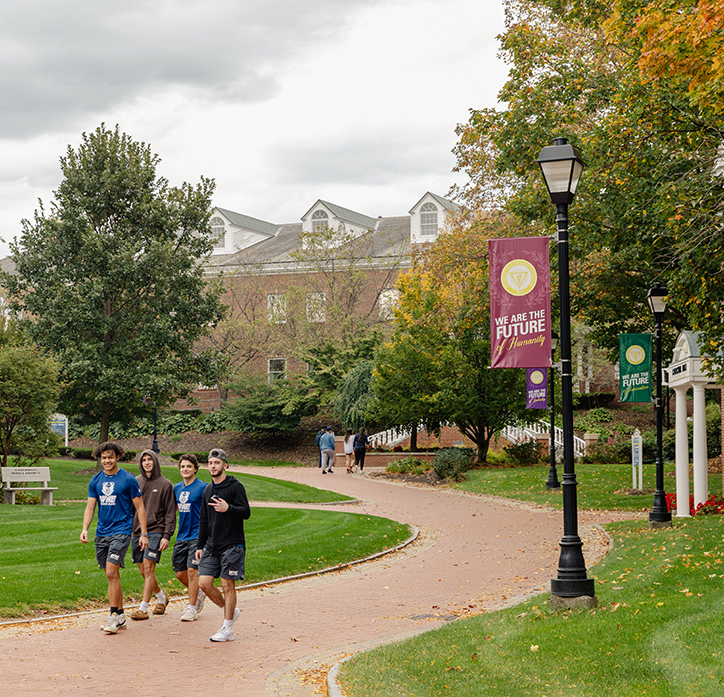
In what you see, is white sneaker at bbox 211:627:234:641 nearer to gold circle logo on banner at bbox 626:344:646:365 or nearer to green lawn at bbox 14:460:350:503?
gold circle logo on banner at bbox 626:344:646:365

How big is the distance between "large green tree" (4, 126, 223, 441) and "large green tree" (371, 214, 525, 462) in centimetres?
748

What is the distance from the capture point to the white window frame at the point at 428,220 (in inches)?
1957

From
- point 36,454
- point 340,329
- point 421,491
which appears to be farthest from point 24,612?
point 340,329

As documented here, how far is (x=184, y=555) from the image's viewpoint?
9281 millimetres

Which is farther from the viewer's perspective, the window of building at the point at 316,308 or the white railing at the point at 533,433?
the window of building at the point at 316,308

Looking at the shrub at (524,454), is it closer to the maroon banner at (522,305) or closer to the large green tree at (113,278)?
the large green tree at (113,278)

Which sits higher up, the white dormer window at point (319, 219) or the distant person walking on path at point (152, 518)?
the white dormer window at point (319, 219)

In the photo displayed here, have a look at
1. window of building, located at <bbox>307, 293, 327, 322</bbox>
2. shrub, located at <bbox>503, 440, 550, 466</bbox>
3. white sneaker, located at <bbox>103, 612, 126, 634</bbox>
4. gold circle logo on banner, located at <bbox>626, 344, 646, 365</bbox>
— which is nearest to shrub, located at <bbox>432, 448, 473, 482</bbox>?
shrub, located at <bbox>503, 440, 550, 466</bbox>

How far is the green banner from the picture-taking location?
17.5 m

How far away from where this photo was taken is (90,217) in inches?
1106

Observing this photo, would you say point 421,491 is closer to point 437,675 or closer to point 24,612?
point 24,612

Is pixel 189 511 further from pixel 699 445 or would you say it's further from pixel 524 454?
pixel 524 454

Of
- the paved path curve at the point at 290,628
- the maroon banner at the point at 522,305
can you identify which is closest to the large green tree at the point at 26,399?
the paved path curve at the point at 290,628

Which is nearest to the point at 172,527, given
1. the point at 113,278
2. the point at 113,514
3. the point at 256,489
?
the point at 113,514
